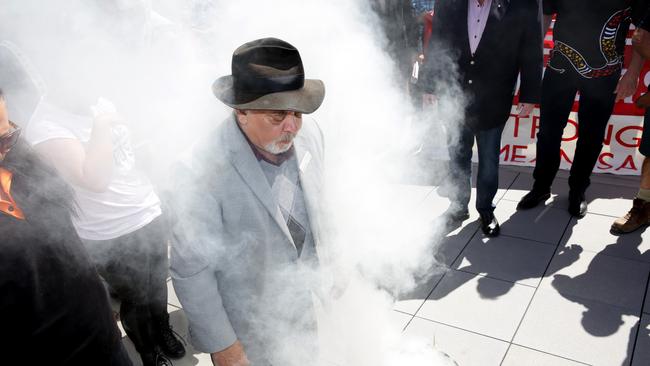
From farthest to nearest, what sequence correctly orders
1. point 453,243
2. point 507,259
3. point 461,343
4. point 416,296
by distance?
point 453,243, point 507,259, point 416,296, point 461,343

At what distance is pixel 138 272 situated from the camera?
2.64 metres

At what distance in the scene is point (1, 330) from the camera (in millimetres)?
1471

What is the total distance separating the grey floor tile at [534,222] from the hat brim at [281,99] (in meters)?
2.85

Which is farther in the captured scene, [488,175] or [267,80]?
[488,175]

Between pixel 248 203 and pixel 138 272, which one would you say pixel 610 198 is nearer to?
pixel 248 203

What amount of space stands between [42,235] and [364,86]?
302cm

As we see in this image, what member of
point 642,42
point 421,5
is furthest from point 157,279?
point 421,5

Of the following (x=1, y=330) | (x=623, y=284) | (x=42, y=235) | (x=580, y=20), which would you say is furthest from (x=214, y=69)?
(x=623, y=284)

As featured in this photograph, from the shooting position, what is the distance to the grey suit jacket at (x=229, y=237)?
A: 6.07ft

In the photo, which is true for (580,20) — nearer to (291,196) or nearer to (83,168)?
(291,196)

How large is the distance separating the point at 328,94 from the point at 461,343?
215cm

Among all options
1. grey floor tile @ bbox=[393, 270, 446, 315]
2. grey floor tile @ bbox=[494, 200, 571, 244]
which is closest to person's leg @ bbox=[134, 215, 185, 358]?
grey floor tile @ bbox=[393, 270, 446, 315]

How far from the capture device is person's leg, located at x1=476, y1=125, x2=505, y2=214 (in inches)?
156

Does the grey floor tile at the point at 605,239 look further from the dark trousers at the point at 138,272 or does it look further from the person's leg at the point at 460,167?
the dark trousers at the point at 138,272
